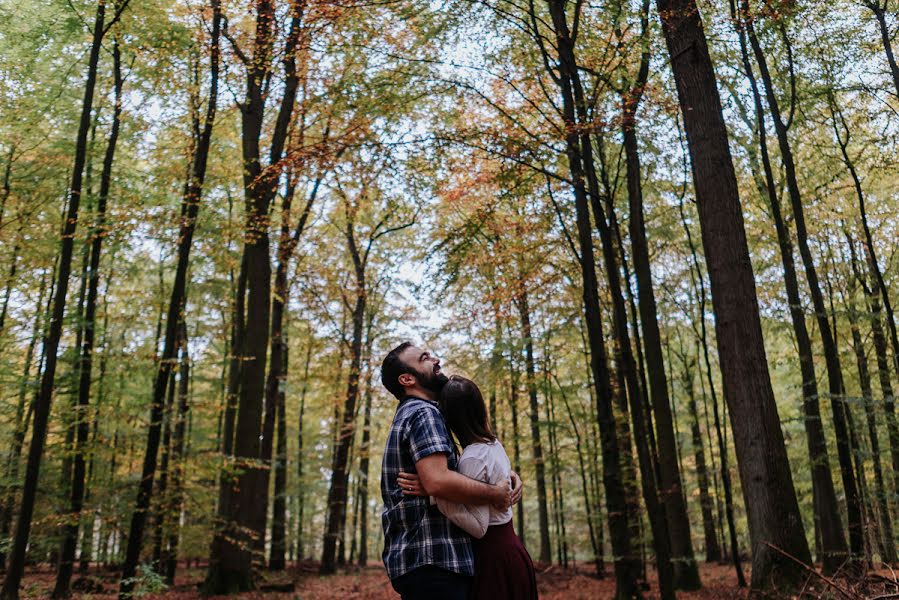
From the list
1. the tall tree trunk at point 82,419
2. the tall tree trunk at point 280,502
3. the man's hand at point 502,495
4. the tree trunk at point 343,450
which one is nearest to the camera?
the man's hand at point 502,495

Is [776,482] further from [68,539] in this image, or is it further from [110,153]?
[110,153]

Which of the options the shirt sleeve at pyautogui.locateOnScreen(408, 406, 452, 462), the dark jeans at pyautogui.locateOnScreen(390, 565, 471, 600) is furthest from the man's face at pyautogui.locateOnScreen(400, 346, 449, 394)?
the dark jeans at pyautogui.locateOnScreen(390, 565, 471, 600)

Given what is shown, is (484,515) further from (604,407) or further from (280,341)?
(280,341)

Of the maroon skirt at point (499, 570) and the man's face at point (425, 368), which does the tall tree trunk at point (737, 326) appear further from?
the man's face at point (425, 368)

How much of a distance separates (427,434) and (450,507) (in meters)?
0.31

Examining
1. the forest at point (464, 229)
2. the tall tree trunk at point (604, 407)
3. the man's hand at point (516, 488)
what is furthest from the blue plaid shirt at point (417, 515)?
the tall tree trunk at point (604, 407)

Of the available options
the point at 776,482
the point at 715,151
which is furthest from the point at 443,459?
the point at 715,151

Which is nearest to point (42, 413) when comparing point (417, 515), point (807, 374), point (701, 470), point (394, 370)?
point (394, 370)

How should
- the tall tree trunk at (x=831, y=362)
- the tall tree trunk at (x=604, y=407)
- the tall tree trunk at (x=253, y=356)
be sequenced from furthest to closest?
the tall tree trunk at (x=253, y=356), the tall tree trunk at (x=831, y=362), the tall tree trunk at (x=604, y=407)

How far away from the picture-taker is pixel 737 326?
19.0 feet

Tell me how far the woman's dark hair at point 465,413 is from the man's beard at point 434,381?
0.26ft

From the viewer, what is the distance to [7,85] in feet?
44.5

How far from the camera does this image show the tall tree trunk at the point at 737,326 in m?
5.37

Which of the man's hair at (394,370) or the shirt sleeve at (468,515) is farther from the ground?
the man's hair at (394,370)
